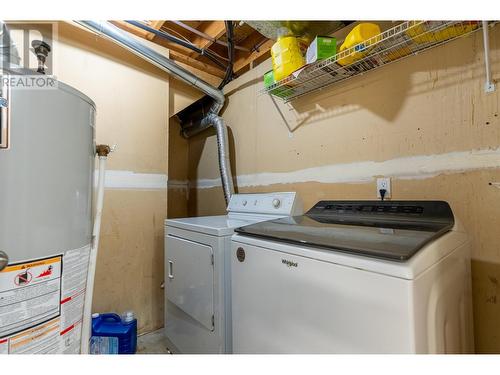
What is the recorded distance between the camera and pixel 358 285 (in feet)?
2.53

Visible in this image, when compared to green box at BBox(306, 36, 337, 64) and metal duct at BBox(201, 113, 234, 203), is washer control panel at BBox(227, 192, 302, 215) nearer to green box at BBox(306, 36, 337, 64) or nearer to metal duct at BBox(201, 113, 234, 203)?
metal duct at BBox(201, 113, 234, 203)

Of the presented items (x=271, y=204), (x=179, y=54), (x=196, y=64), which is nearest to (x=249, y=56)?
(x=196, y=64)

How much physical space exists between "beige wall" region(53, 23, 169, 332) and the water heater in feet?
3.36

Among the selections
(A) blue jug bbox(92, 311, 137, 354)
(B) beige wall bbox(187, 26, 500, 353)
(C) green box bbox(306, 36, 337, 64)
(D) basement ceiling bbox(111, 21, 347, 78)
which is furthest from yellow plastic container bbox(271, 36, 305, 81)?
(A) blue jug bbox(92, 311, 137, 354)

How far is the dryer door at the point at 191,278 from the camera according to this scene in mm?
1395

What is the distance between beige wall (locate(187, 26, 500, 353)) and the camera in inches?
43.4

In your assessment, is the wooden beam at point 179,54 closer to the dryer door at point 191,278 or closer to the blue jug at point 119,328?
the dryer door at point 191,278

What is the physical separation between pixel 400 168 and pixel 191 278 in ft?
4.52

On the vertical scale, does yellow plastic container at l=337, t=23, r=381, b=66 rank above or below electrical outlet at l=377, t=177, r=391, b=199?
above

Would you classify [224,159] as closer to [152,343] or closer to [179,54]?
[179,54]

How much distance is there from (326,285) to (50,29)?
2.45 m
